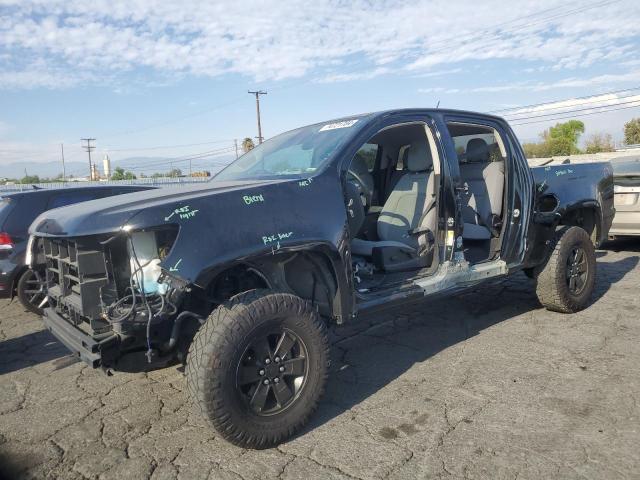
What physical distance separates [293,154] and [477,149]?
2110 mm

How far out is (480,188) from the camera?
5.07 meters

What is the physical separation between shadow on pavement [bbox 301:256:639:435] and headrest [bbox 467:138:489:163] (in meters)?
1.30

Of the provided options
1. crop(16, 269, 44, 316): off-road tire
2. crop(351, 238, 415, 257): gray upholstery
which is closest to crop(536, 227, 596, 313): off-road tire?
crop(351, 238, 415, 257): gray upholstery

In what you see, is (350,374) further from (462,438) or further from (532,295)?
(532,295)

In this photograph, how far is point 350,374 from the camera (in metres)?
3.98

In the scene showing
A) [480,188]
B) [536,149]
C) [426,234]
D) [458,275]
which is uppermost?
[536,149]

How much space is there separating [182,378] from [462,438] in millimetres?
2152

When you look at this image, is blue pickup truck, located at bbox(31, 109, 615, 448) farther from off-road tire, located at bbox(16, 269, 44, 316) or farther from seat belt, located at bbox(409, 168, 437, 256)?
off-road tire, located at bbox(16, 269, 44, 316)

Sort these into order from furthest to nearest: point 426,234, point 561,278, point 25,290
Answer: point 25,290, point 561,278, point 426,234

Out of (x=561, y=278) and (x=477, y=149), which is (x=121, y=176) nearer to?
(x=477, y=149)

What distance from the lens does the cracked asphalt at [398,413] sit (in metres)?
2.75

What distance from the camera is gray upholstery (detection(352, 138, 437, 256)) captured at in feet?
14.6

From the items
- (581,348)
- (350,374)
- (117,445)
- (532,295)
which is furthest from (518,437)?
(532,295)

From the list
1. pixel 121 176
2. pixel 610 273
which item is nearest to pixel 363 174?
pixel 610 273
